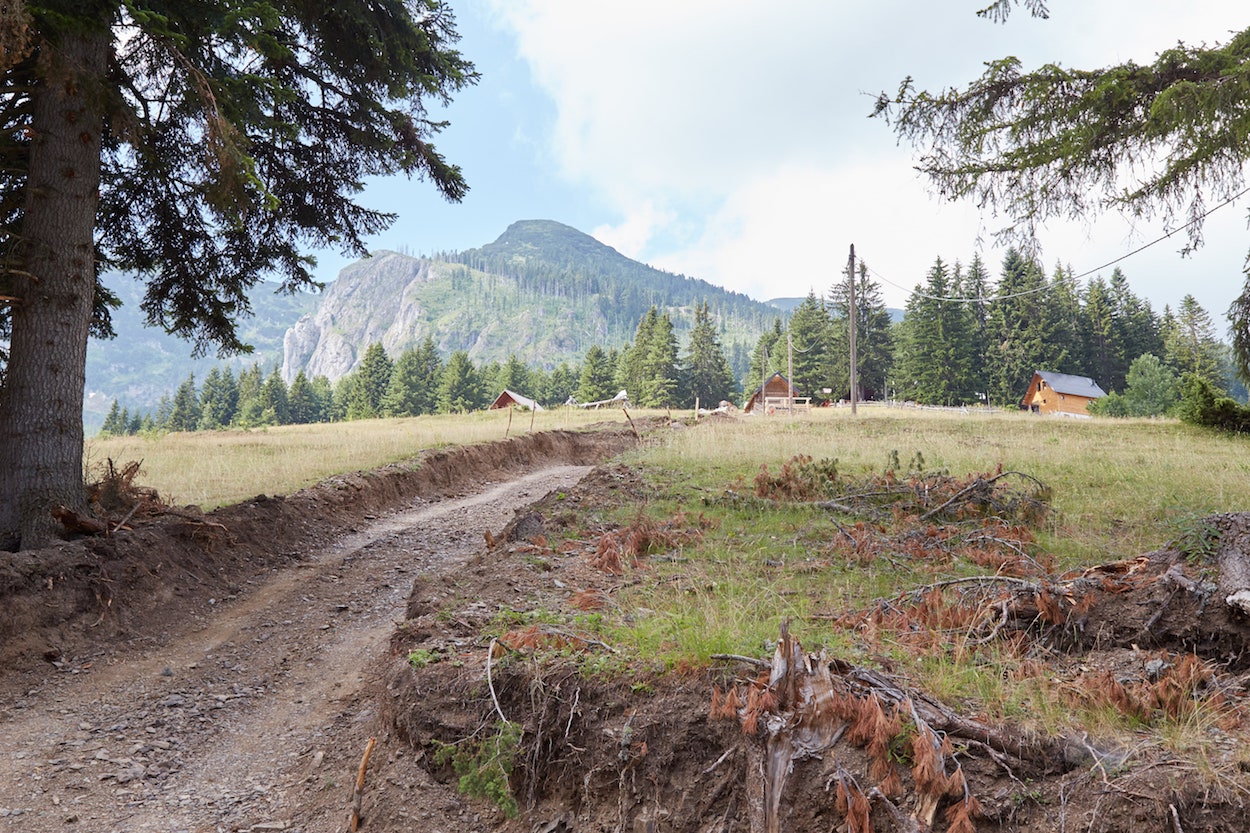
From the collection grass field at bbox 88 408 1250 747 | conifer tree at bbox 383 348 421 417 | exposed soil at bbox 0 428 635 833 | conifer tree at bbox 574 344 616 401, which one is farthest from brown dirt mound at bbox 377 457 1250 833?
conifer tree at bbox 383 348 421 417

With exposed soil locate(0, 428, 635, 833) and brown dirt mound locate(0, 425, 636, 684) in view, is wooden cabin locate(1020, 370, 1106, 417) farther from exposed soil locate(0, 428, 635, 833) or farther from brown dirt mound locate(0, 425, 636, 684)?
exposed soil locate(0, 428, 635, 833)

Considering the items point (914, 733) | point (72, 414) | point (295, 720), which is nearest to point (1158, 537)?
point (914, 733)

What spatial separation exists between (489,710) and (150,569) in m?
5.42

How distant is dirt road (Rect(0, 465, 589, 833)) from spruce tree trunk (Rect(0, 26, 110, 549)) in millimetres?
2108

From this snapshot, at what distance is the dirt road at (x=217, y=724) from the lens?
12.9 ft

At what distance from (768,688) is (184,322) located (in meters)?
10.6

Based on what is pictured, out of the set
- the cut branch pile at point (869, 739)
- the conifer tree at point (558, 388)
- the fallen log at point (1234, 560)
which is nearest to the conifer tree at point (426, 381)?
the conifer tree at point (558, 388)

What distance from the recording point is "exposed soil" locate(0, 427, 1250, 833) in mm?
2547

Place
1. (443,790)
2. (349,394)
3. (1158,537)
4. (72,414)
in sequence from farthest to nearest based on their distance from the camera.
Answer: (349,394) → (72,414) → (1158,537) → (443,790)

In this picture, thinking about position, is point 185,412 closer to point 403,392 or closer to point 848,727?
point 403,392

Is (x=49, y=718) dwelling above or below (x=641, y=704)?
below

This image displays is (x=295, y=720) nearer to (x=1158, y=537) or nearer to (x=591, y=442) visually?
(x=1158, y=537)

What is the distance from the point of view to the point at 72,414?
7.14 metres

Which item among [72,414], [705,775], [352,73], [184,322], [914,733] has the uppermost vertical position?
[352,73]
